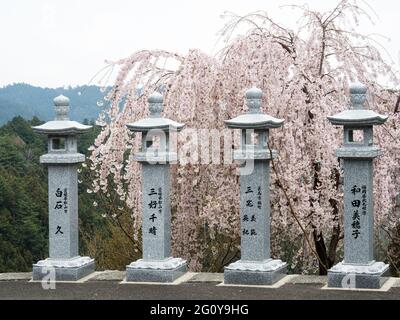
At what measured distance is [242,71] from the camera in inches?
490

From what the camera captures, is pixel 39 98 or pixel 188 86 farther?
pixel 39 98

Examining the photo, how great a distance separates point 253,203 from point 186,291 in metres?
1.46

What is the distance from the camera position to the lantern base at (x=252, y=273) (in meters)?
10.5

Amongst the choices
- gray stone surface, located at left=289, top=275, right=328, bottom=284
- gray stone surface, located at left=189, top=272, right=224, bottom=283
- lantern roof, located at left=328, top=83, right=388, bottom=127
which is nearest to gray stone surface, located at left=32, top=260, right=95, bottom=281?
gray stone surface, located at left=189, top=272, right=224, bottom=283

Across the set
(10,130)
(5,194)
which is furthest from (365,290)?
(10,130)

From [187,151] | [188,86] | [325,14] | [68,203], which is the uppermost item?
[325,14]

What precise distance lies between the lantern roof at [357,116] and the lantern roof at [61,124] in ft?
11.6

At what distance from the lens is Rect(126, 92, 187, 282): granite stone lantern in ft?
35.4

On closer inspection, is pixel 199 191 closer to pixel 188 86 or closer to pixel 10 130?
pixel 188 86

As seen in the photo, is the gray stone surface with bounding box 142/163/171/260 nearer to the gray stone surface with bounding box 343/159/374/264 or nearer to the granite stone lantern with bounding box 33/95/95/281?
the granite stone lantern with bounding box 33/95/95/281

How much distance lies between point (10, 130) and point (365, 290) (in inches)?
2179

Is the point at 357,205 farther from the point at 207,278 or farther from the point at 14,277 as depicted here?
the point at 14,277

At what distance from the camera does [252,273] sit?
1050 cm

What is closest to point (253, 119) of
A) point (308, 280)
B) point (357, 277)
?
point (308, 280)
